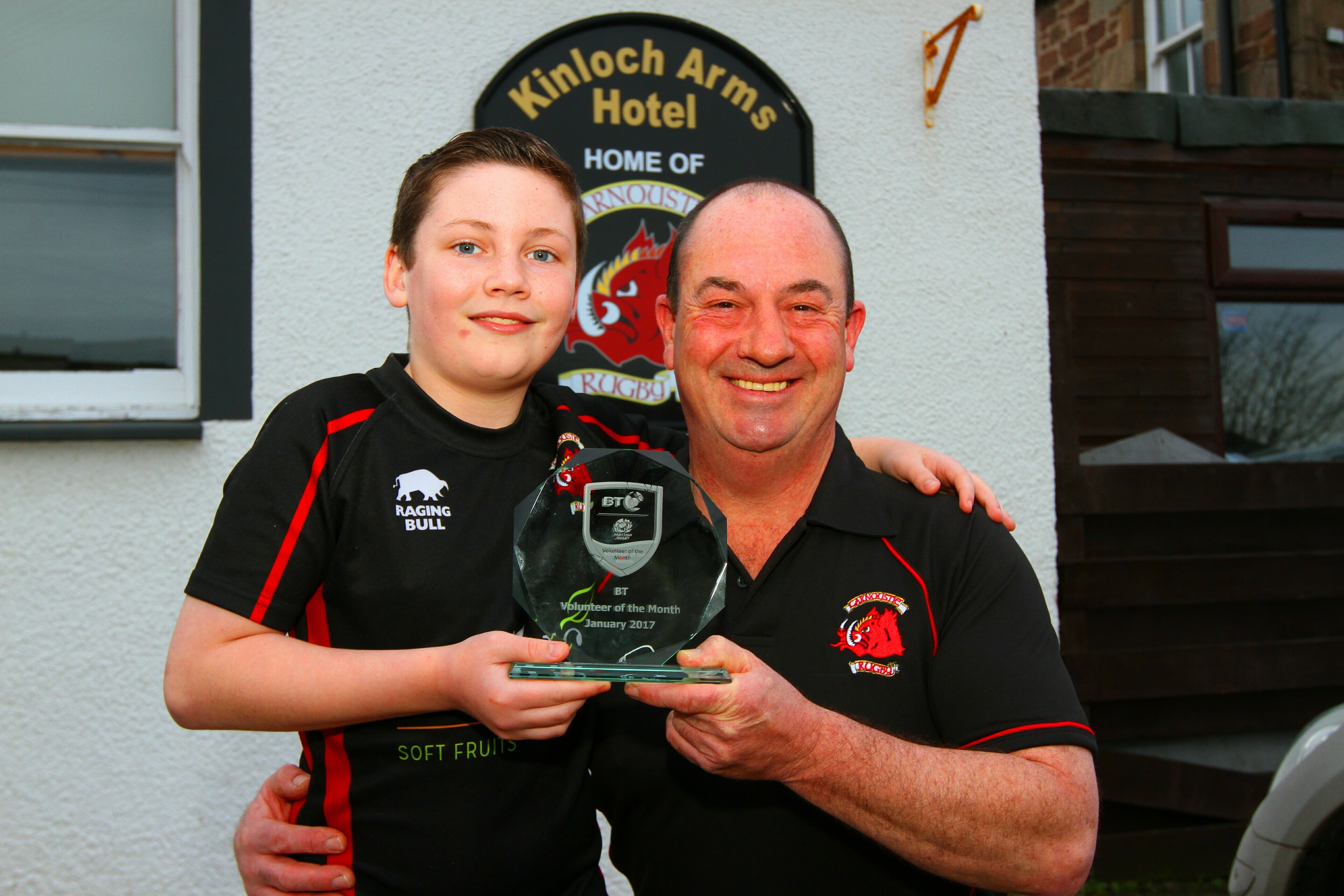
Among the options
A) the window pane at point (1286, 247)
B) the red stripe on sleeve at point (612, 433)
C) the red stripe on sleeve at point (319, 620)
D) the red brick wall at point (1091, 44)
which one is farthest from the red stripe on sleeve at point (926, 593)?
the red brick wall at point (1091, 44)

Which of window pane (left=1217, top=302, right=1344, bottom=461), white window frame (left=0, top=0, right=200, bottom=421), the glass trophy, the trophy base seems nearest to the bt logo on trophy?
white window frame (left=0, top=0, right=200, bottom=421)

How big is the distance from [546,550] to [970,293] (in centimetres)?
257

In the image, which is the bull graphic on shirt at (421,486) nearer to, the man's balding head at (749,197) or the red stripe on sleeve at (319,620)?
the red stripe on sleeve at (319,620)

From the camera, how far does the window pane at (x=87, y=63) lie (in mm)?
2848

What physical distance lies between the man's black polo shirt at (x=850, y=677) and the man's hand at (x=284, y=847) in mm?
480

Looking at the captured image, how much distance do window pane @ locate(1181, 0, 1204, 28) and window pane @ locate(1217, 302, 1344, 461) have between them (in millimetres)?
4440

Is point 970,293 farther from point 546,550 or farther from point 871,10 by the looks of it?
point 546,550

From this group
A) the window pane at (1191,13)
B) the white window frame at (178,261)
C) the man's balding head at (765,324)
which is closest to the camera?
the man's balding head at (765,324)

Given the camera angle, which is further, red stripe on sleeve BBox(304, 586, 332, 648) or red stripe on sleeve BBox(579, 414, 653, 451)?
red stripe on sleeve BBox(579, 414, 653, 451)

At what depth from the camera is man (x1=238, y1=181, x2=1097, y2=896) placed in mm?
1291

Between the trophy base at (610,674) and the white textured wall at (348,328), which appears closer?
the trophy base at (610,674)

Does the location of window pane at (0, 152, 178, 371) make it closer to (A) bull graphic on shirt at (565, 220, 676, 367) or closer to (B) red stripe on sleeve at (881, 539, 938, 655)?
(A) bull graphic on shirt at (565, 220, 676, 367)

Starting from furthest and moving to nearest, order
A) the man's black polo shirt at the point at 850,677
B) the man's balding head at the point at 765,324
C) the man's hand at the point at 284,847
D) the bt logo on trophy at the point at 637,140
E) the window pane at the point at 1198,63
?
the window pane at the point at 1198,63 → the bt logo on trophy at the point at 637,140 → the man's balding head at the point at 765,324 → the man's black polo shirt at the point at 850,677 → the man's hand at the point at 284,847

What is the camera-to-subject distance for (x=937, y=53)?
130 inches
